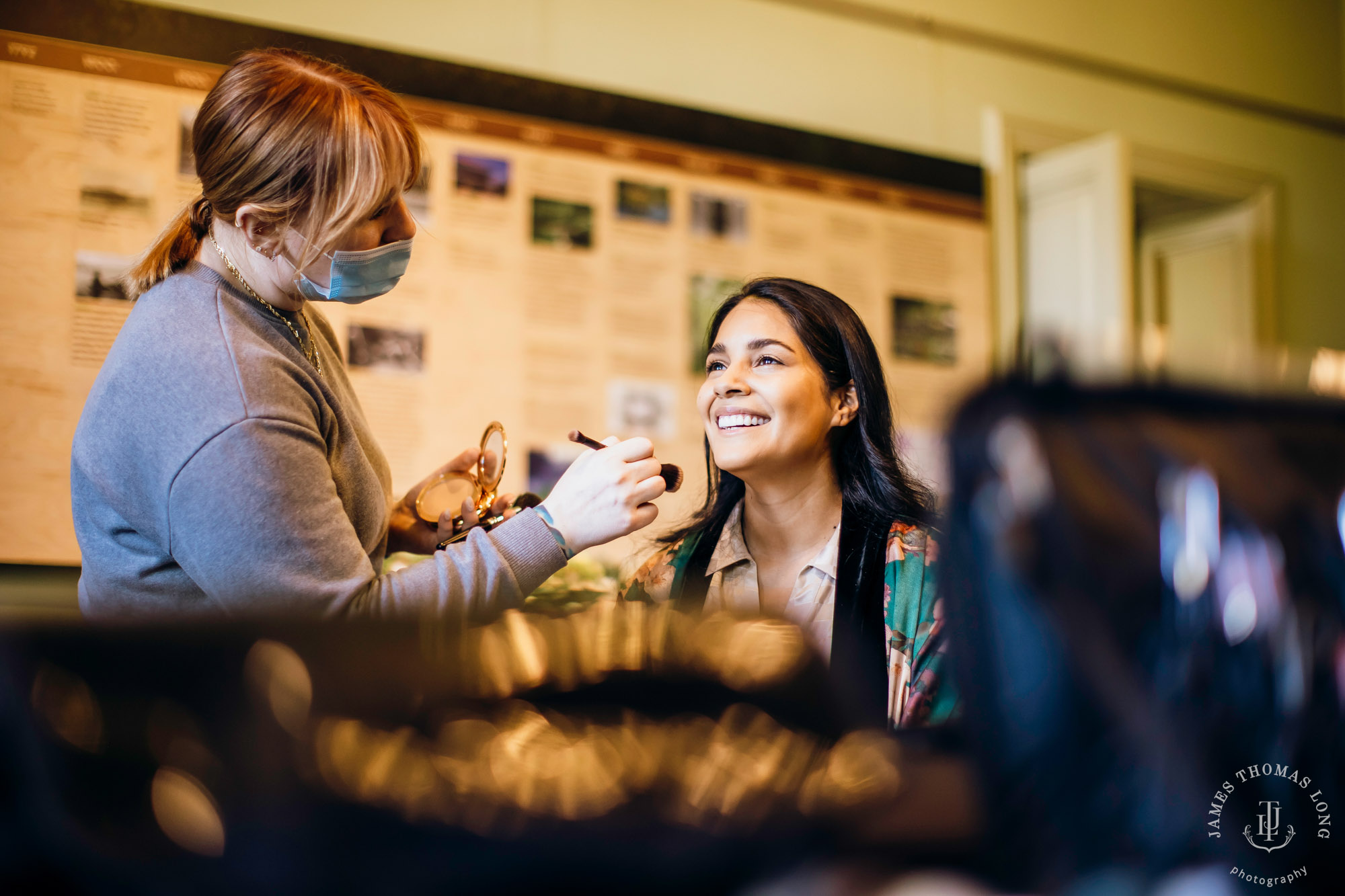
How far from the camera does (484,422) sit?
246 cm

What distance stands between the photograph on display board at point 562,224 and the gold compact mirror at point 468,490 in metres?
1.22

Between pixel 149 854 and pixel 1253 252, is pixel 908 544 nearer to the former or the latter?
pixel 149 854

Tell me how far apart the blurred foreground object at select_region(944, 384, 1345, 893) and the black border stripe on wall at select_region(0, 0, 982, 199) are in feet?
7.76

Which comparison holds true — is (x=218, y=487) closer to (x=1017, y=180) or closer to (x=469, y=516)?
(x=469, y=516)

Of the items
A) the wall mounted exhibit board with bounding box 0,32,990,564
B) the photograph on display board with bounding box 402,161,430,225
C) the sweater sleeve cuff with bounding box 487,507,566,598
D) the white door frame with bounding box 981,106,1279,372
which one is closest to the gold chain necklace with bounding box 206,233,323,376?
the sweater sleeve cuff with bounding box 487,507,566,598

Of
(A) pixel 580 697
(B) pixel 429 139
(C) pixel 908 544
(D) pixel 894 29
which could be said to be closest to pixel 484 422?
(B) pixel 429 139

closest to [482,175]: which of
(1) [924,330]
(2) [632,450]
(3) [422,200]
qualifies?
(3) [422,200]

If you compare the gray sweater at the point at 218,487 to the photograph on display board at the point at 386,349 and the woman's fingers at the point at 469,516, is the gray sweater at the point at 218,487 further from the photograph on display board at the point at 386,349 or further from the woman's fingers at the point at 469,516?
the photograph on display board at the point at 386,349

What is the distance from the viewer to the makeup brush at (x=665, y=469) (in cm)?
129

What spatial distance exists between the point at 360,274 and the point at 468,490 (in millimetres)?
391

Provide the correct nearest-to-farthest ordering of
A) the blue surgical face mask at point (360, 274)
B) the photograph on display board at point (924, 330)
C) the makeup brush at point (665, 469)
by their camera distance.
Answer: the blue surgical face mask at point (360, 274), the makeup brush at point (665, 469), the photograph on display board at point (924, 330)

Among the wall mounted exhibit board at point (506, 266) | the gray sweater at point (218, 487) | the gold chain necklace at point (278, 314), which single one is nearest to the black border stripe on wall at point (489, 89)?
the wall mounted exhibit board at point (506, 266)

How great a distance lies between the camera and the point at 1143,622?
7.1 inches
